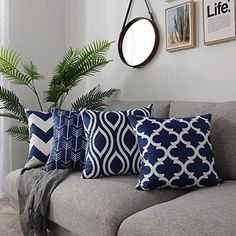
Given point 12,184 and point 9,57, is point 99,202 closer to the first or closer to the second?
point 12,184

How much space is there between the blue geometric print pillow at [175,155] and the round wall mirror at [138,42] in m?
1.10

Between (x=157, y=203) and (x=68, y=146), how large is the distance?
76cm

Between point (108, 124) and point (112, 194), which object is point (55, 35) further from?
point (112, 194)

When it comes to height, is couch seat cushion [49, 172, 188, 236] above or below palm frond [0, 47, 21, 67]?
below

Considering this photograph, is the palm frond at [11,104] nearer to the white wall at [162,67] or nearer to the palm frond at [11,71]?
the palm frond at [11,71]

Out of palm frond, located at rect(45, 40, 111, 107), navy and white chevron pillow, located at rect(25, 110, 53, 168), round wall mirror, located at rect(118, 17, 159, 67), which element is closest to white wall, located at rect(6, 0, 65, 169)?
palm frond, located at rect(45, 40, 111, 107)

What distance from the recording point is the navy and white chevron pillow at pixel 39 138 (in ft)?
7.62

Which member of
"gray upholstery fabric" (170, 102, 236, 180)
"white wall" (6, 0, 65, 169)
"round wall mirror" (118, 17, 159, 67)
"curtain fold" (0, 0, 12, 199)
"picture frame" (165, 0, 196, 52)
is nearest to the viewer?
"gray upholstery fabric" (170, 102, 236, 180)

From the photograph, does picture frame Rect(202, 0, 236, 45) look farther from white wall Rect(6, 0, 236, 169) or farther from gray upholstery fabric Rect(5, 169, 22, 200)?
gray upholstery fabric Rect(5, 169, 22, 200)

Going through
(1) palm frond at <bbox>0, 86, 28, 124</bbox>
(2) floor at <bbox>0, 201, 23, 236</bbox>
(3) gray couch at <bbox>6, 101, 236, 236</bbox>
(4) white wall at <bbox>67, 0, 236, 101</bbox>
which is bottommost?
(2) floor at <bbox>0, 201, 23, 236</bbox>

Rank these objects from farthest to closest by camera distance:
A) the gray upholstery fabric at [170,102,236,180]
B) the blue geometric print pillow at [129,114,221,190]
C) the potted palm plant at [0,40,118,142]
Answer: the potted palm plant at [0,40,118,142] < the gray upholstery fabric at [170,102,236,180] < the blue geometric print pillow at [129,114,221,190]

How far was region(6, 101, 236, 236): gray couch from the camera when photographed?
48.8 inches

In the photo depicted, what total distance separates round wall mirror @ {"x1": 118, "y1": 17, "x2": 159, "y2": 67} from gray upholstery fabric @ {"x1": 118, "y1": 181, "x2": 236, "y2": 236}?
58.6 inches

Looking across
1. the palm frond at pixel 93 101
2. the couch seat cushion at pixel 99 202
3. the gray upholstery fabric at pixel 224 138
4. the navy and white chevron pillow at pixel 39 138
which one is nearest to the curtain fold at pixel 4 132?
the palm frond at pixel 93 101
